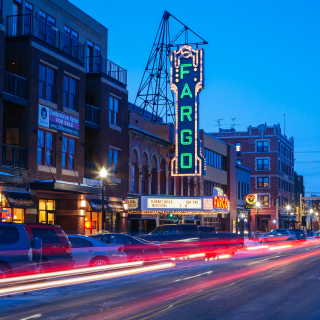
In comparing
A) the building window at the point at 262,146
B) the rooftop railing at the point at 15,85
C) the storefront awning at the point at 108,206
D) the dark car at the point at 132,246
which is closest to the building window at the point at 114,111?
the storefront awning at the point at 108,206

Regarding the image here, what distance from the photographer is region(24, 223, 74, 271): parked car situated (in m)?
16.3

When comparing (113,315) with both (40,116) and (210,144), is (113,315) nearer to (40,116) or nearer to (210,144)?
(40,116)

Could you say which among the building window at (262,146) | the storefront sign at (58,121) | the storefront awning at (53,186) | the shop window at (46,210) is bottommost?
the shop window at (46,210)

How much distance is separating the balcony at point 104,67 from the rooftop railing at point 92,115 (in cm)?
305

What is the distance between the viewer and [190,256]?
94.4ft

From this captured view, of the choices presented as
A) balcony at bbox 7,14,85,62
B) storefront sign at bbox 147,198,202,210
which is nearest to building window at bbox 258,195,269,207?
storefront sign at bbox 147,198,202,210

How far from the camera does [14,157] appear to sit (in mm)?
27297

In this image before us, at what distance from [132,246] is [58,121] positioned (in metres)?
11.6

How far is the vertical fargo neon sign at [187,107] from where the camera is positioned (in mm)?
43375

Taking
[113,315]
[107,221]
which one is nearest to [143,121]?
[107,221]

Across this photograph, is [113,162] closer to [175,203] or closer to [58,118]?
[175,203]

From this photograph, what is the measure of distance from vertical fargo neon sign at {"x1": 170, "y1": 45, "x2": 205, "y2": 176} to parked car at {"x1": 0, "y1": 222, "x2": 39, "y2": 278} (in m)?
28.8

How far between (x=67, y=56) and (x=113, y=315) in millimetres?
23638

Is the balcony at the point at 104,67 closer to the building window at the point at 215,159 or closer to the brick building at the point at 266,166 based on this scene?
the building window at the point at 215,159
